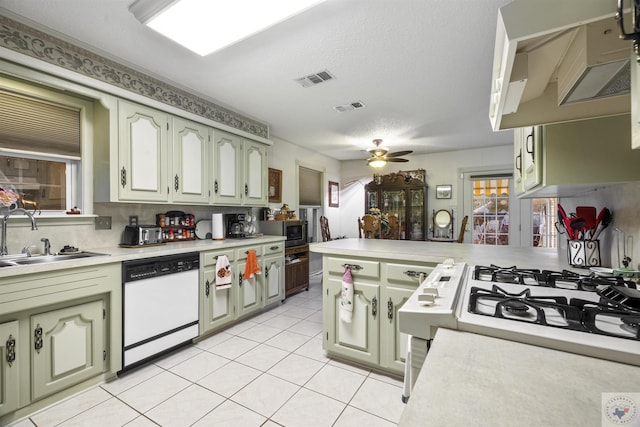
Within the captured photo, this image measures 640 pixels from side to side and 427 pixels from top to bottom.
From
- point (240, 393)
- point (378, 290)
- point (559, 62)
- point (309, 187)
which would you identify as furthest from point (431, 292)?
point (309, 187)

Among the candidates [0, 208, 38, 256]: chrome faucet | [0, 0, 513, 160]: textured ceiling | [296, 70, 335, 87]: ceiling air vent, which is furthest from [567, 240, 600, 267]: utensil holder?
[0, 208, 38, 256]: chrome faucet

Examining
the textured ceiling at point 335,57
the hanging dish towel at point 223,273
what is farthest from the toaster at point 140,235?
the textured ceiling at point 335,57

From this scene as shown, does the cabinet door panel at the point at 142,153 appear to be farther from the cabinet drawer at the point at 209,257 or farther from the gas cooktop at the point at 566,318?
the gas cooktop at the point at 566,318

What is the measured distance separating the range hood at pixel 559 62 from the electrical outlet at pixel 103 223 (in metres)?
2.86

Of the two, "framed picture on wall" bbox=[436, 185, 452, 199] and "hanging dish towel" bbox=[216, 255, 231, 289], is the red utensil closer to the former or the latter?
"hanging dish towel" bbox=[216, 255, 231, 289]

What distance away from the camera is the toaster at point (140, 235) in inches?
94.3

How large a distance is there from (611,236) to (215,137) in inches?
128

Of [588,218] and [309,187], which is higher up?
[309,187]

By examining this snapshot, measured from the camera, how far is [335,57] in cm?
214

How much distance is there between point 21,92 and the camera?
187 cm

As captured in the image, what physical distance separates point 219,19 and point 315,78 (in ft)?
3.31

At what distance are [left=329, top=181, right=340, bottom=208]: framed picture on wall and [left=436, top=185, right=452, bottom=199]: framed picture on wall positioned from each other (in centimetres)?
208

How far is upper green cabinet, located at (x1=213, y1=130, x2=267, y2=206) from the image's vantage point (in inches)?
119

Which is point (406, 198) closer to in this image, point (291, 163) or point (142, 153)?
point (291, 163)
